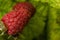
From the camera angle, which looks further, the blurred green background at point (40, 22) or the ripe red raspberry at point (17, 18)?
the blurred green background at point (40, 22)

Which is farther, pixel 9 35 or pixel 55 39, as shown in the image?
pixel 55 39

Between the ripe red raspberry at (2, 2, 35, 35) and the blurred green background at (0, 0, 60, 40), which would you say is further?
the blurred green background at (0, 0, 60, 40)

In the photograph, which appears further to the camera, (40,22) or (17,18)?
(40,22)

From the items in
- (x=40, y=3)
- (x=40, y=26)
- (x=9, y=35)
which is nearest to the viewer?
(x=9, y=35)

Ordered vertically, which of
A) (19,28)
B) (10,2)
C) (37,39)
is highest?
(10,2)

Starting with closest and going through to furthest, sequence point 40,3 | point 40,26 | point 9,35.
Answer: point 9,35 < point 40,3 < point 40,26

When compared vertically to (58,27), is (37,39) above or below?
below

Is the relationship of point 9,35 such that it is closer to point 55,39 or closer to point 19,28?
point 19,28

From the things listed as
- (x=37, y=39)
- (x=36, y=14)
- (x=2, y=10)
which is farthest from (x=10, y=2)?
(x=37, y=39)
